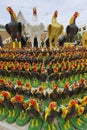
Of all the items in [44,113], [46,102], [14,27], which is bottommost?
[46,102]

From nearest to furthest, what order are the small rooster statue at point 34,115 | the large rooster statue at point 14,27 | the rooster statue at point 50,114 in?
the rooster statue at point 50,114, the small rooster statue at point 34,115, the large rooster statue at point 14,27

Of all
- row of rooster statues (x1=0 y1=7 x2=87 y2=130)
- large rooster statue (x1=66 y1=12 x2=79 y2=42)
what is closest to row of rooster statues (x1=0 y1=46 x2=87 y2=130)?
row of rooster statues (x1=0 y1=7 x2=87 y2=130)

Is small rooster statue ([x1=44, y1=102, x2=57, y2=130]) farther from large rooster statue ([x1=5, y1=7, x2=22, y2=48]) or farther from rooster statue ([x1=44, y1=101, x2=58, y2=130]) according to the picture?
large rooster statue ([x1=5, y1=7, x2=22, y2=48])

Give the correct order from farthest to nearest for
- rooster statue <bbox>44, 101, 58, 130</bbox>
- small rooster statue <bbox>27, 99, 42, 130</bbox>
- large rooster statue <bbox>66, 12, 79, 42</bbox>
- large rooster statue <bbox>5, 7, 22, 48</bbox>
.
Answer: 1. large rooster statue <bbox>66, 12, 79, 42</bbox>
2. large rooster statue <bbox>5, 7, 22, 48</bbox>
3. small rooster statue <bbox>27, 99, 42, 130</bbox>
4. rooster statue <bbox>44, 101, 58, 130</bbox>

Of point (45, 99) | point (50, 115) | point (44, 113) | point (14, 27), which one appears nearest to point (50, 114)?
point (50, 115)

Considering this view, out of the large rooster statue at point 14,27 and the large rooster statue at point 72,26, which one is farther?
the large rooster statue at point 72,26

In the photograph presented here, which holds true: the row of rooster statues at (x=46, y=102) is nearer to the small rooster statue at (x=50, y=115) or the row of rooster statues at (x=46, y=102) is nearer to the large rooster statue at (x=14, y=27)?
the small rooster statue at (x=50, y=115)

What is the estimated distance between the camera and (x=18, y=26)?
48.5 ft

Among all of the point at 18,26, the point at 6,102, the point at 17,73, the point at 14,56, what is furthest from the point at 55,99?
the point at 18,26

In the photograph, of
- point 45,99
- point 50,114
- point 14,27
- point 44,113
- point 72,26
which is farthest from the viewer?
point 72,26

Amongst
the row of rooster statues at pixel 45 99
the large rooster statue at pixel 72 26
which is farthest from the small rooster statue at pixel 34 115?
the large rooster statue at pixel 72 26

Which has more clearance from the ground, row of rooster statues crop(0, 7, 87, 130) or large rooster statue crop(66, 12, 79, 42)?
large rooster statue crop(66, 12, 79, 42)

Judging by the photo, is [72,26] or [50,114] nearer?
[50,114]

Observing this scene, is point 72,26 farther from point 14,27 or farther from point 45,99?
point 45,99
